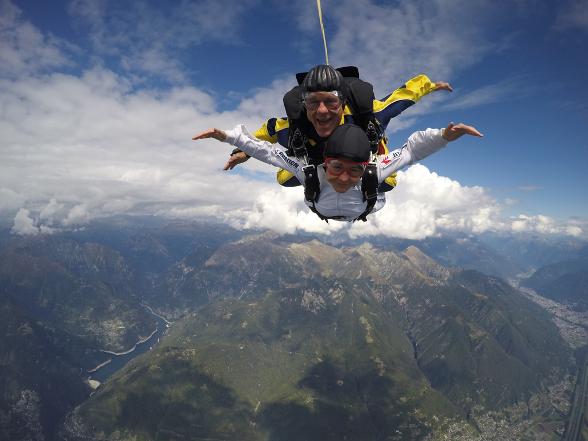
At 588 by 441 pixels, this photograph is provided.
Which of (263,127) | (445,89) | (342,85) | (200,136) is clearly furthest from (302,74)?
(445,89)

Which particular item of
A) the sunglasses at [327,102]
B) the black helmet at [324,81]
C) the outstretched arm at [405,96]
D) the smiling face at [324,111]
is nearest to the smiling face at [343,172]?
the smiling face at [324,111]

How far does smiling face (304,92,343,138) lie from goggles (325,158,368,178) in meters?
0.59

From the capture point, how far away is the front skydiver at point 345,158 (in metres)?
5.24

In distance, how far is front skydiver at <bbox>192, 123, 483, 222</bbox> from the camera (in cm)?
524

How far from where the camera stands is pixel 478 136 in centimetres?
513

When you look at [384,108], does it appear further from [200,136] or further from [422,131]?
[200,136]

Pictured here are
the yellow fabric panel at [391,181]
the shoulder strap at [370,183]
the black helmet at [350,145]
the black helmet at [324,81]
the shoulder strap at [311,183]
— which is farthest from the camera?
the yellow fabric panel at [391,181]

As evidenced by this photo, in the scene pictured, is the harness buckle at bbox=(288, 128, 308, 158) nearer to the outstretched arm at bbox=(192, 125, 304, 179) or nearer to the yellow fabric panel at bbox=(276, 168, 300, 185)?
the outstretched arm at bbox=(192, 125, 304, 179)

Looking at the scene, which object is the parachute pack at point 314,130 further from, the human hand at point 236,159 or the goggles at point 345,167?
the human hand at point 236,159

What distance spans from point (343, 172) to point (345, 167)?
4.6 inches

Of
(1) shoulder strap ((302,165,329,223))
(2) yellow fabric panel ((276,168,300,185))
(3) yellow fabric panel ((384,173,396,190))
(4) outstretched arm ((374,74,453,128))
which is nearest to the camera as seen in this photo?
(1) shoulder strap ((302,165,329,223))

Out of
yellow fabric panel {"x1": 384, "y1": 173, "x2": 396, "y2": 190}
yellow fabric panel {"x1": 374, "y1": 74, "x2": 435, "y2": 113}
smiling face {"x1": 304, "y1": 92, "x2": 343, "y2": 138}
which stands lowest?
yellow fabric panel {"x1": 384, "y1": 173, "x2": 396, "y2": 190}

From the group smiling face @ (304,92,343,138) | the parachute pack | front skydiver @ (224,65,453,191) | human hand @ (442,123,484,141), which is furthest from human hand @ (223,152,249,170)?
human hand @ (442,123,484,141)

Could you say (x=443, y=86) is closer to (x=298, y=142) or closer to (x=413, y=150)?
(x=413, y=150)
